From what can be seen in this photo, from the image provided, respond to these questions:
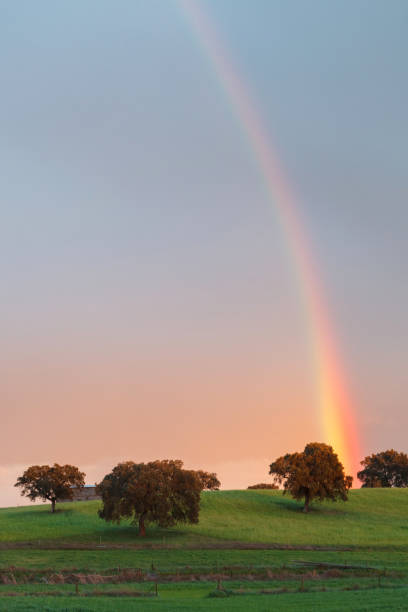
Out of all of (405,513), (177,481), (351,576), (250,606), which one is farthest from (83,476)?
(250,606)

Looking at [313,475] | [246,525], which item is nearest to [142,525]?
[246,525]

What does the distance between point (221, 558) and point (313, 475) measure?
2165 inches

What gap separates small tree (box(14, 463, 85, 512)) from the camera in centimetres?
12212

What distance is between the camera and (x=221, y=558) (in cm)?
7019

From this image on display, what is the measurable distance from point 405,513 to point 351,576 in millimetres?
70852

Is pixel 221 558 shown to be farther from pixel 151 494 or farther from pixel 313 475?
pixel 313 475

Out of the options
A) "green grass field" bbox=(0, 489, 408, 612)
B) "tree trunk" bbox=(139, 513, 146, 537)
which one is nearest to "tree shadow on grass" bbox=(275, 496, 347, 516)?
"green grass field" bbox=(0, 489, 408, 612)

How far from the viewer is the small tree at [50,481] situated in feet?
401

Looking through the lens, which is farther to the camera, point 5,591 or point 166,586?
point 166,586

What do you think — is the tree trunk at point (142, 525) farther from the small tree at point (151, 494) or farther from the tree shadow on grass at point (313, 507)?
the tree shadow on grass at point (313, 507)

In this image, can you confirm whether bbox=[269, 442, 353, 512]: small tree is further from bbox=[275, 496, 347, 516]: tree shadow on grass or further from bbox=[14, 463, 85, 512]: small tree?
bbox=[14, 463, 85, 512]: small tree

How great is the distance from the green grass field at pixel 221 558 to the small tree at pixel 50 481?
3356 millimetres

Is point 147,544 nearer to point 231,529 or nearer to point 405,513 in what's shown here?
point 231,529

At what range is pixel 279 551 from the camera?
3014 inches
